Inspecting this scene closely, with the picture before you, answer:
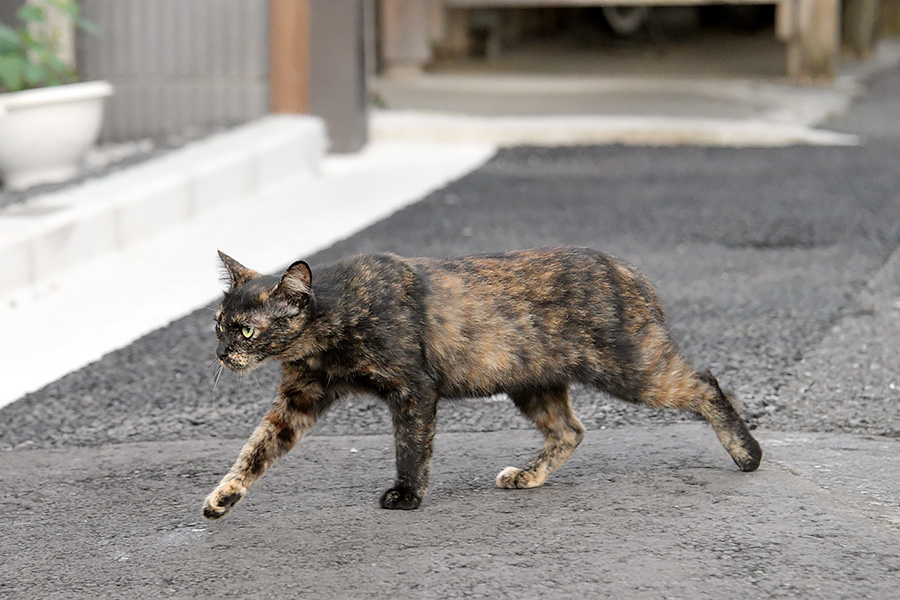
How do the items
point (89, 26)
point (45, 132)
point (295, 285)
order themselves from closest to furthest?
point (295, 285), point (45, 132), point (89, 26)

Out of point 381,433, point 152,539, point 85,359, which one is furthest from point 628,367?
point 85,359

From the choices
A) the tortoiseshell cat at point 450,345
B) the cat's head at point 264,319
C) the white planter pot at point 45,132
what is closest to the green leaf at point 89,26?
the white planter pot at point 45,132

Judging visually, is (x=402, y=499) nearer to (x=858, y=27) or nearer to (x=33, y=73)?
(x=33, y=73)

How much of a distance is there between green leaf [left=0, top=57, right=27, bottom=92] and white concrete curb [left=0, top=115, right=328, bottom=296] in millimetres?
892

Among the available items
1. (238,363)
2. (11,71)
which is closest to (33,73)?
(11,71)

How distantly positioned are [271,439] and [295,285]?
1.46 ft

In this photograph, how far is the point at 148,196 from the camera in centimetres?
733

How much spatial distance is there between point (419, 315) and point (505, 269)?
36 cm

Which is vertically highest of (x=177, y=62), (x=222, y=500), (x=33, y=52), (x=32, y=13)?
(x=32, y=13)

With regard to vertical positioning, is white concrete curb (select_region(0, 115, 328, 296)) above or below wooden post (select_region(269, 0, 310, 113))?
below

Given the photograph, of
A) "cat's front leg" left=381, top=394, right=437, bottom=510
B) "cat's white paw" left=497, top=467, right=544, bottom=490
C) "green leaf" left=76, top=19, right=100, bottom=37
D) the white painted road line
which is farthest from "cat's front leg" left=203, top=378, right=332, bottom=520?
"green leaf" left=76, top=19, right=100, bottom=37

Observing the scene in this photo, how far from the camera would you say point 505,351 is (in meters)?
3.60

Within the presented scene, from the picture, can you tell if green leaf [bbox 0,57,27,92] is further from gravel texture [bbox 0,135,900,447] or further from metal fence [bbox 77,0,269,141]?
gravel texture [bbox 0,135,900,447]

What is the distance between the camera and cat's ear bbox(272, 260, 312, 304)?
3.36 m
